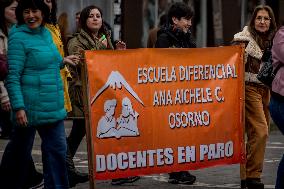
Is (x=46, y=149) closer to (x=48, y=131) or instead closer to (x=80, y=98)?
(x=48, y=131)

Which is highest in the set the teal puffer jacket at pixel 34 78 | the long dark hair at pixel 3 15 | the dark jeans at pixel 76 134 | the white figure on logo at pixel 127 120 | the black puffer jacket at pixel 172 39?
the long dark hair at pixel 3 15

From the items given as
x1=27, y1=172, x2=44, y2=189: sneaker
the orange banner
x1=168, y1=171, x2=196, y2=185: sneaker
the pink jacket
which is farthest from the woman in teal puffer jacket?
x1=168, y1=171, x2=196, y2=185: sneaker

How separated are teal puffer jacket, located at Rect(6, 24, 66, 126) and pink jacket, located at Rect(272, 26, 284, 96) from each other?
5.63 ft

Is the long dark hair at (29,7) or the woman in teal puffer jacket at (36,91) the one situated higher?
the long dark hair at (29,7)

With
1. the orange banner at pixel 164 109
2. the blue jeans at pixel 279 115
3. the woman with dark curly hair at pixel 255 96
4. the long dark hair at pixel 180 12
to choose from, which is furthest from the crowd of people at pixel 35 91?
the long dark hair at pixel 180 12

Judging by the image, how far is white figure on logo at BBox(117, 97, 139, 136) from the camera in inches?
298

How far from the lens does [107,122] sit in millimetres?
7473

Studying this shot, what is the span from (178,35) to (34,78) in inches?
90.9

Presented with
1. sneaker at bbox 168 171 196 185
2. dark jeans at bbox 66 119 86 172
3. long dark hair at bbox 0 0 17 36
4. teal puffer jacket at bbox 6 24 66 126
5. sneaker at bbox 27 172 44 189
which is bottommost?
sneaker at bbox 168 171 196 185

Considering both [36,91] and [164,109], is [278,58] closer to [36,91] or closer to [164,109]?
[164,109]

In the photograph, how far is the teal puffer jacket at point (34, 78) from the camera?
22.9ft

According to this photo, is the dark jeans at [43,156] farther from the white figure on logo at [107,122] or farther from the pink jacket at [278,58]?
the pink jacket at [278,58]

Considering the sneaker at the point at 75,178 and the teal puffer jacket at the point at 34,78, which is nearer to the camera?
the teal puffer jacket at the point at 34,78

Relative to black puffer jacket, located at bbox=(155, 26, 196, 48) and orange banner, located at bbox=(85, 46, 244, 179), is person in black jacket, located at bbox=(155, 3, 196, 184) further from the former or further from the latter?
orange banner, located at bbox=(85, 46, 244, 179)
